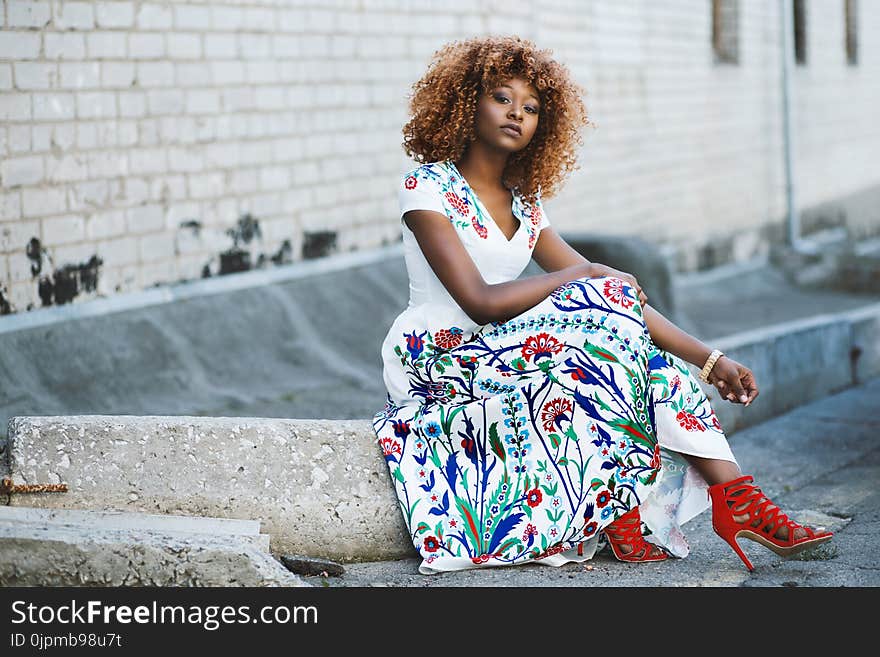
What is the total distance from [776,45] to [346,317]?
32.4 ft

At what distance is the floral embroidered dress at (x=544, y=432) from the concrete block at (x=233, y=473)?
4.3 inches

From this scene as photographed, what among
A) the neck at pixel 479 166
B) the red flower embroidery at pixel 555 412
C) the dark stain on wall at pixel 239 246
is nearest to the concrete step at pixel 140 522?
the red flower embroidery at pixel 555 412

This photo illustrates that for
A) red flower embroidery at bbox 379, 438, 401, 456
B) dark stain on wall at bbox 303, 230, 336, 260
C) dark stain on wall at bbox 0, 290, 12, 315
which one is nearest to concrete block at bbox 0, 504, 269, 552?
red flower embroidery at bbox 379, 438, 401, 456

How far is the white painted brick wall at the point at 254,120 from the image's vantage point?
6.11 meters

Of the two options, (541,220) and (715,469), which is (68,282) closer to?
(541,220)

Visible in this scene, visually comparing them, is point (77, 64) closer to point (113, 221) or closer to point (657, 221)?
point (113, 221)

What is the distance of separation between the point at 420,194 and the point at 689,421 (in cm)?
96

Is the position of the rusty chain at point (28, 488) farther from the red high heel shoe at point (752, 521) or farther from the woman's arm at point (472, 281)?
the red high heel shoe at point (752, 521)

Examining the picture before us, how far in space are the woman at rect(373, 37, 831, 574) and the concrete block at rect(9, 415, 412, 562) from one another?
11cm

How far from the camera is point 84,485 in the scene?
3.40 m

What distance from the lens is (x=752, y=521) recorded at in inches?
133

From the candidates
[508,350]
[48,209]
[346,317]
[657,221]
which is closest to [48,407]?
[48,209]

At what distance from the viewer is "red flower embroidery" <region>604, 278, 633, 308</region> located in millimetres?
3398
